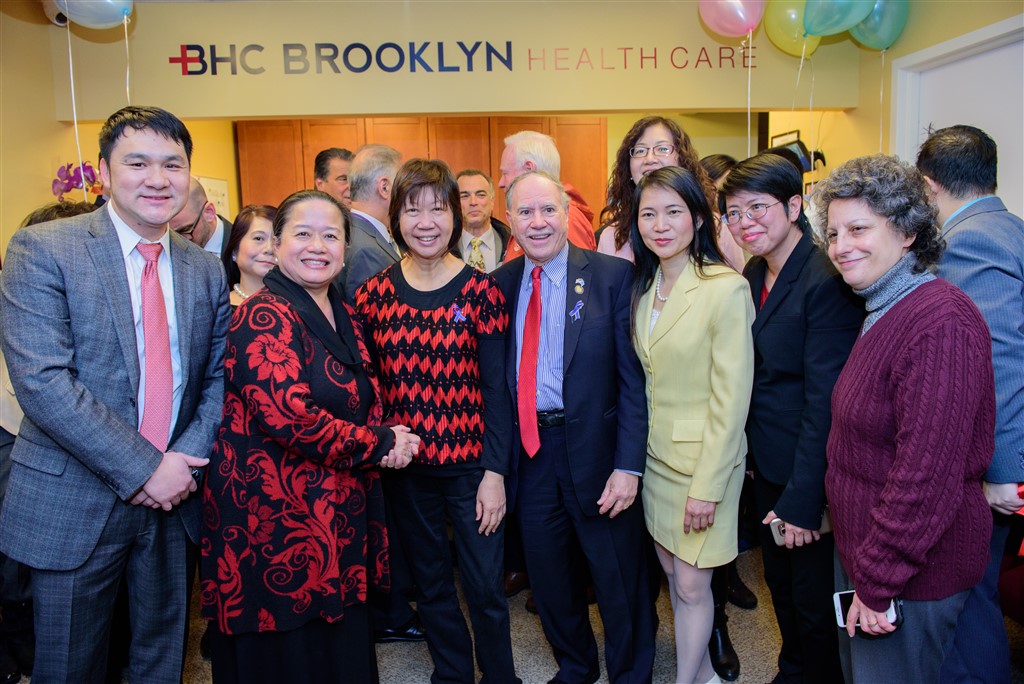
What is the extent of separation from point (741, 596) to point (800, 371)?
1490 mm

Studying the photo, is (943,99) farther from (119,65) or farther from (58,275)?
(119,65)

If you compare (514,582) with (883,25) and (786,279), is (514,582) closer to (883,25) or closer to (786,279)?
(786,279)

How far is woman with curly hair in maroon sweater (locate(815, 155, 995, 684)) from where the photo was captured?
1437mm

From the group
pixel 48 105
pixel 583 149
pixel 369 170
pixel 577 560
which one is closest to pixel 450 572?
pixel 577 560

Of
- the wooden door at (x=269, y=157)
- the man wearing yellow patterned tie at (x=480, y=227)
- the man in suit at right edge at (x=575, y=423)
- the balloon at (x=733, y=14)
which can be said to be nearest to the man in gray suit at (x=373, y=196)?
the man wearing yellow patterned tie at (x=480, y=227)

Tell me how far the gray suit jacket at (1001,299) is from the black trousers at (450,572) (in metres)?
1.47

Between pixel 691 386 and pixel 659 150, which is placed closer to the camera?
pixel 691 386

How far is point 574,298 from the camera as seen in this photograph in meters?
2.15

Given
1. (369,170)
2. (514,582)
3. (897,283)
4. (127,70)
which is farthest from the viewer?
(127,70)

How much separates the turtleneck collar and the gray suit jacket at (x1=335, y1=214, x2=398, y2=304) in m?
1.95

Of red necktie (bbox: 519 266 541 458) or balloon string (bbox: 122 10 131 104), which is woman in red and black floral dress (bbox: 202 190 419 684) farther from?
balloon string (bbox: 122 10 131 104)

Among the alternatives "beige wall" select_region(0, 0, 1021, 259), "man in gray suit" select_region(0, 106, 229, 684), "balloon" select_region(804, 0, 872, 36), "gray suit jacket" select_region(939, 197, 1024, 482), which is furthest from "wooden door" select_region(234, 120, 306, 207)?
"gray suit jacket" select_region(939, 197, 1024, 482)

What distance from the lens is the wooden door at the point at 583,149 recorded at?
7.14 m

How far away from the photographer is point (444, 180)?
7.11ft
